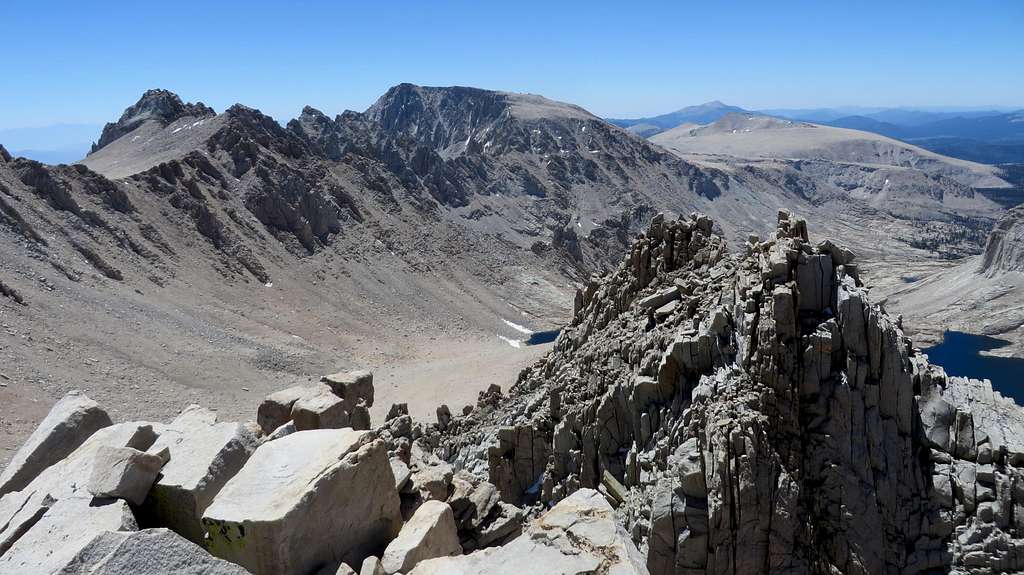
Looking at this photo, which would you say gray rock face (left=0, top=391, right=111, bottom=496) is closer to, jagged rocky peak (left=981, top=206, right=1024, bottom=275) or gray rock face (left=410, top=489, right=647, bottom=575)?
gray rock face (left=410, top=489, right=647, bottom=575)

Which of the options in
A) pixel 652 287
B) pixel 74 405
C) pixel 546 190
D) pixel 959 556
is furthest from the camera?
pixel 546 190

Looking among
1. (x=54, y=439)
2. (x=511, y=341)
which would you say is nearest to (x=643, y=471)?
(x=54, y=439)

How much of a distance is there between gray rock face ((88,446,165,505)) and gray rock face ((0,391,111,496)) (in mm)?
3349

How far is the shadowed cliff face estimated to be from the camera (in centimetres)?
1689

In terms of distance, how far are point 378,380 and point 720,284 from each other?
4928 cm

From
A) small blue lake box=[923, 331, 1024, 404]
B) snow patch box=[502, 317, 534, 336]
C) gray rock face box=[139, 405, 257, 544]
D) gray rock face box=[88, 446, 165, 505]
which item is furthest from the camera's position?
snow patch box=[502, 317, 534, 336]

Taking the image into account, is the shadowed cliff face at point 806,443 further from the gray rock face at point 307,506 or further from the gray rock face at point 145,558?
the gray rock face at point 145,558

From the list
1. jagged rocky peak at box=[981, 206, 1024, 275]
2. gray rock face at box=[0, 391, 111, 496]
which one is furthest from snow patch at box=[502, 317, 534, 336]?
jagged rocky peak at box=[981, 206, 1024, 275]

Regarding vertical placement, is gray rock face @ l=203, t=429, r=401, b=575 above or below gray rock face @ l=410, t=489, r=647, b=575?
above

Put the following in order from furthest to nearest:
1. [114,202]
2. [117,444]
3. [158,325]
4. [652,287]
A: [114,202]
[158,325]
[652,287]
[117,444]

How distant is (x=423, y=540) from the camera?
1155 centimetres

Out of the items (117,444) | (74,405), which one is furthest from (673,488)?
(74,405)

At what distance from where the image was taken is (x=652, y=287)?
30234 mm

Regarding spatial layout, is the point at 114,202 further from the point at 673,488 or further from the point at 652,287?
the point at 673,488
